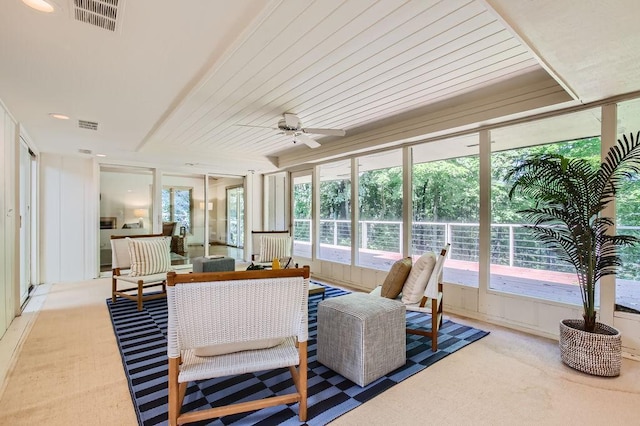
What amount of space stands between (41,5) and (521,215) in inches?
163

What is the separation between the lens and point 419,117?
3871 mm

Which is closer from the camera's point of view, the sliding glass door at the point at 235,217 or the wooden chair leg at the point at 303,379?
the wooden chair leg at the point at 303,379

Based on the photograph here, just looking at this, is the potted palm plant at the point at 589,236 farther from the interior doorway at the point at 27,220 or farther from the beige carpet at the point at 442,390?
the interior doorway at the point at 27,220

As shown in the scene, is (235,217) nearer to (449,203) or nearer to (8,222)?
(8,222)

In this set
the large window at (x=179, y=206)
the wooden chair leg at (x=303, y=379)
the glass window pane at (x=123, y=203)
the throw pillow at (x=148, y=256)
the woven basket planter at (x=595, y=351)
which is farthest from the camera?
the large window at (x=179, y=206)

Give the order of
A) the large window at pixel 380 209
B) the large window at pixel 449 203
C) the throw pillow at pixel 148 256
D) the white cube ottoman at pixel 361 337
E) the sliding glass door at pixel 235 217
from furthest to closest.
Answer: the sliding glass door at pixel 235 217
the large window at pixel 380 209
the throw pillow at pixel 148 256
the large window at pixel 449 203
the white cube ottoman at pixel 361 337

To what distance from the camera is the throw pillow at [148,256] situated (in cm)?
414

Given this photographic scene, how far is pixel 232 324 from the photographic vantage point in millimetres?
1688

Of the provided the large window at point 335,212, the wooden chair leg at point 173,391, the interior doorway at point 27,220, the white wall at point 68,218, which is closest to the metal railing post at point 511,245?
the large window at point 335,212

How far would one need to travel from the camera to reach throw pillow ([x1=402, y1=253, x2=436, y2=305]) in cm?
283

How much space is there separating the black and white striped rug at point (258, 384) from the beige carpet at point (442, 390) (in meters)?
0.08

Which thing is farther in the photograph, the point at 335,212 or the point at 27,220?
the point at 335,212

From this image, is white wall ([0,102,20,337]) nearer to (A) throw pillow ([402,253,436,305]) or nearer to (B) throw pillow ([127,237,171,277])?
(B) throw pillow ([127,237,171,277])

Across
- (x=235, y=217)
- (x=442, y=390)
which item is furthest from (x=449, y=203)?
(x=235, y=217)
